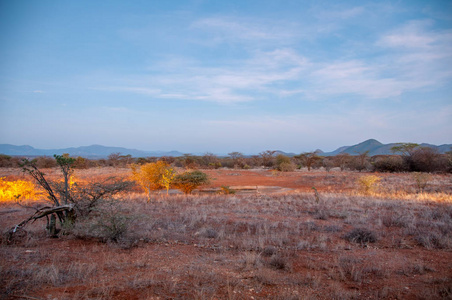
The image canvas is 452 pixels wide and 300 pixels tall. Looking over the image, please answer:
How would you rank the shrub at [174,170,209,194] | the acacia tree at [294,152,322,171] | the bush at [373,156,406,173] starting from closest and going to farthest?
1. the shrub at [174,170,209,194]
2. the bush at [373,156,406,173]
3. the acacia tree at [294,152,322,171]

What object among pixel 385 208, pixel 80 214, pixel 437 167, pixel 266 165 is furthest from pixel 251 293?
pixel 266 165

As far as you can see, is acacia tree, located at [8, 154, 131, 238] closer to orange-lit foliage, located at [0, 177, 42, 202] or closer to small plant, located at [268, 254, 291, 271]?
small plant, located at [268, 254, 291, 271]

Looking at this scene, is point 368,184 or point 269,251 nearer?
point 269,251

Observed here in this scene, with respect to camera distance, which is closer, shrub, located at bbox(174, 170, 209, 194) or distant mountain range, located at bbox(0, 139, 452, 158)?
shrub, located at bbox(174, 170, 209, 194)

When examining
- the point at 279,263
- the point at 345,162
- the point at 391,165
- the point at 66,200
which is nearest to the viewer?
the point at 279,263

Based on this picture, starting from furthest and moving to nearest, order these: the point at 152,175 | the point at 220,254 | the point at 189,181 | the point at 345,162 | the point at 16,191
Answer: the point at 345,162 < the point at 189,181 < the point at 152,175 < the point at 16,191 < the point at 220,254

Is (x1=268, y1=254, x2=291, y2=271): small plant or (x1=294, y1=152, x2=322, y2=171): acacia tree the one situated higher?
(x1=294, y1=152, x2=322, y2=171): acacia tree

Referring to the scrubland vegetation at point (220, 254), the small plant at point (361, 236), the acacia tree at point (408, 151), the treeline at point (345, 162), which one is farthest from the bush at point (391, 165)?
the small plant at point (361, 236)

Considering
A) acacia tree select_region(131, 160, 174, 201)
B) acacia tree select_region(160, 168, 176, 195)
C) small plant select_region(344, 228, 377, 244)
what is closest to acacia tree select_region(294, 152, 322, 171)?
acacia tree select_region(160, 168, 176, 195)

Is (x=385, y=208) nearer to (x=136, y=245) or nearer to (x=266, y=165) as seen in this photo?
(x=136, y=245)

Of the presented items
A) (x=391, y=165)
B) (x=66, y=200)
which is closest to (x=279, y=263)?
(x=66, y=200)

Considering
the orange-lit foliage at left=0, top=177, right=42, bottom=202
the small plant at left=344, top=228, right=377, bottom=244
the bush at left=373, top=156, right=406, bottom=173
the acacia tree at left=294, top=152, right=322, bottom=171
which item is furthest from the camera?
the acacia tree at left=294, top=152, right=322, bottom=171

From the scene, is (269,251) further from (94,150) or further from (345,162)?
(94,150)

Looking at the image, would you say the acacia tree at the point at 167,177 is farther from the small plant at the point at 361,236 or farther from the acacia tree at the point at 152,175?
the small plant at the point at 361,236
